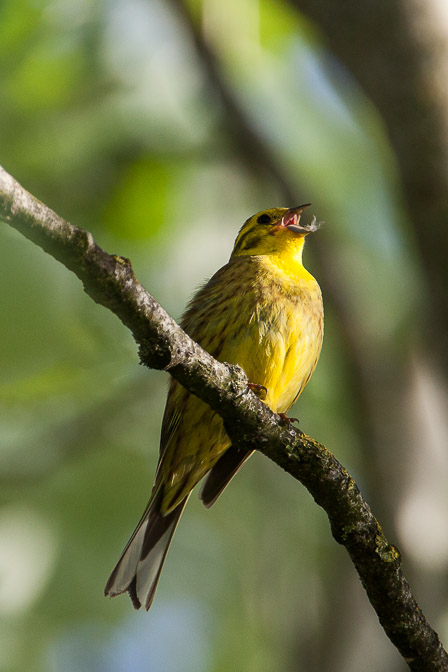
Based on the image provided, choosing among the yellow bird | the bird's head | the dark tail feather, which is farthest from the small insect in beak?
the dark tail feather

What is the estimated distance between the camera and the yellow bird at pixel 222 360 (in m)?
5.09

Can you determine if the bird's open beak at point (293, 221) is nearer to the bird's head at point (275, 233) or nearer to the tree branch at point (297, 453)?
the bird's head at point (275, 233)

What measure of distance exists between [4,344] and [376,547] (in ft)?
12.1

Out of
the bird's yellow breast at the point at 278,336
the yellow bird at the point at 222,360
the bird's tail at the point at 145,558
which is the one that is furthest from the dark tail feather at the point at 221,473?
the bird's yellow breast at the point at 278,336

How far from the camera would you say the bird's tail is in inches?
197

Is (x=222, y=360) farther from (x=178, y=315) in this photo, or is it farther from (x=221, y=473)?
(x=178, y=315)

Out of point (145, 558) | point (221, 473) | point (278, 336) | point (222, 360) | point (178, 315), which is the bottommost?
point (145, 558)

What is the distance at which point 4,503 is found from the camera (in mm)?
7434

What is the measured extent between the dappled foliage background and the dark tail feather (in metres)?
1.49

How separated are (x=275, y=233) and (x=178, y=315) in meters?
1.61

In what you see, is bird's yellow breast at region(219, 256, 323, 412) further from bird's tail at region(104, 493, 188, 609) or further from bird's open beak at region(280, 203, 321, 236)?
bird's tail at region(104, 493, 188, 609)

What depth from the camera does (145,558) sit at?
205 inches

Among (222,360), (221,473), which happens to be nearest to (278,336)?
(222,360)

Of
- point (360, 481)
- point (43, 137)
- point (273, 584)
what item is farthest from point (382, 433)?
point (43, 137)
